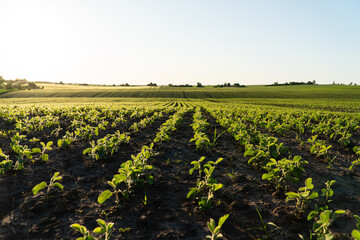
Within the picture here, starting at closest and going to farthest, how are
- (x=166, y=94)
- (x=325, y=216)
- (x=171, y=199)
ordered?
1. (x=325, y=216)
2. (x=171, y=199)
3. (x=166, y=94)

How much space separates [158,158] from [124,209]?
8.26ft

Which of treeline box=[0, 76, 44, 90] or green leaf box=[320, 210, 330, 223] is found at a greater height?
treeline box=[0, 76, 44, 90]

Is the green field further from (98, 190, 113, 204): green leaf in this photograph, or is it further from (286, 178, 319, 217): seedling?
(98, 190, 113, 204): green leaf

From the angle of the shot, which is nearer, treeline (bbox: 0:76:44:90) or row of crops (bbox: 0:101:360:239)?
row of crops (bbox: 0:101:360:239)

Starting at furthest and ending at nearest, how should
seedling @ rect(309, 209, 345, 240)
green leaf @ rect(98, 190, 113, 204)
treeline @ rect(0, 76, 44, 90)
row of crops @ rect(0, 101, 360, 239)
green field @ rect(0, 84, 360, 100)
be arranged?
treeline @ rect(0, 76, 44, 90), green field @ rect(0, 84, 360, 100), green leaf @ rect(98, 190, 113, 204), row of crops @ rect(0, 101, 360, 239), seedling @ rect(309, 209, 345, 240)

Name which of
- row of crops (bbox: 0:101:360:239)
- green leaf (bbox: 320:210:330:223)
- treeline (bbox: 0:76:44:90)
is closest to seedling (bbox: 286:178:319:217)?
row of crops (bbox: 0:101:360:239)

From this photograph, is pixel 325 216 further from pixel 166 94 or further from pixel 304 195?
pixel 166 94

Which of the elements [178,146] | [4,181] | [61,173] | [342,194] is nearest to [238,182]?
[342,194]

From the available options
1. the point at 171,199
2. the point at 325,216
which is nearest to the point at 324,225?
the point at 325,216

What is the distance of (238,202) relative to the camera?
11.6ft

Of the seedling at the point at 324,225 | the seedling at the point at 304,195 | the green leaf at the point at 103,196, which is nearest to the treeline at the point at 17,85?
the green leaf at the point at 103,196

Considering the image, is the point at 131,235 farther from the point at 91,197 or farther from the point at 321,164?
the point at 321,164

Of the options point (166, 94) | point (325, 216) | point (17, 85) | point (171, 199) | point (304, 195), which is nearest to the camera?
point (325, 216)

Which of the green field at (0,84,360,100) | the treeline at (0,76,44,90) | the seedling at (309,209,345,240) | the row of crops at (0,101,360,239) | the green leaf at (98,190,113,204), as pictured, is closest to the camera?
the seedling at (309,209,345,240)
